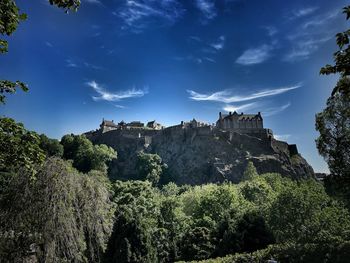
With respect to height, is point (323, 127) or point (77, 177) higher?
point (323, 127)

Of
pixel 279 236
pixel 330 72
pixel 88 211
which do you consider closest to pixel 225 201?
pixel 279 236

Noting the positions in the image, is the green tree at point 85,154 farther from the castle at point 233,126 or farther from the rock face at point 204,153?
the castle at point 233,126

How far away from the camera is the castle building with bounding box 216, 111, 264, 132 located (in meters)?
81.8

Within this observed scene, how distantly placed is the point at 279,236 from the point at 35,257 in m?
24.2

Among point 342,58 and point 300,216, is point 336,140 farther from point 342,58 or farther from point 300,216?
point 342,58

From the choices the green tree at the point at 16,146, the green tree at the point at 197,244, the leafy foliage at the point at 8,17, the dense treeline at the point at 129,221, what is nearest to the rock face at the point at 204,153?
the dense treeline at the point at 129,221

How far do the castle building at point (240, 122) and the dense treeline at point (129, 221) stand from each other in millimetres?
39908

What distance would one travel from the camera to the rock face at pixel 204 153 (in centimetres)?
6788

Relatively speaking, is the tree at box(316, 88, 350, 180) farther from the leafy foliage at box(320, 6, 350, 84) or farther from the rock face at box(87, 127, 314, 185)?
the rock face at box(87, 127, 314, 185)

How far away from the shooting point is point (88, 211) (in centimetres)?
1016

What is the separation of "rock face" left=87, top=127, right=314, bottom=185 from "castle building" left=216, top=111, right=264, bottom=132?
5644 mm

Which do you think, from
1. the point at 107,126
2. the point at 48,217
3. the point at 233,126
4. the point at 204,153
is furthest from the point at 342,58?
the point at 107,126

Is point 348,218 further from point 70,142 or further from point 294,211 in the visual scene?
point 70,142

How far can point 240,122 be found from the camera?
82.0 metres
